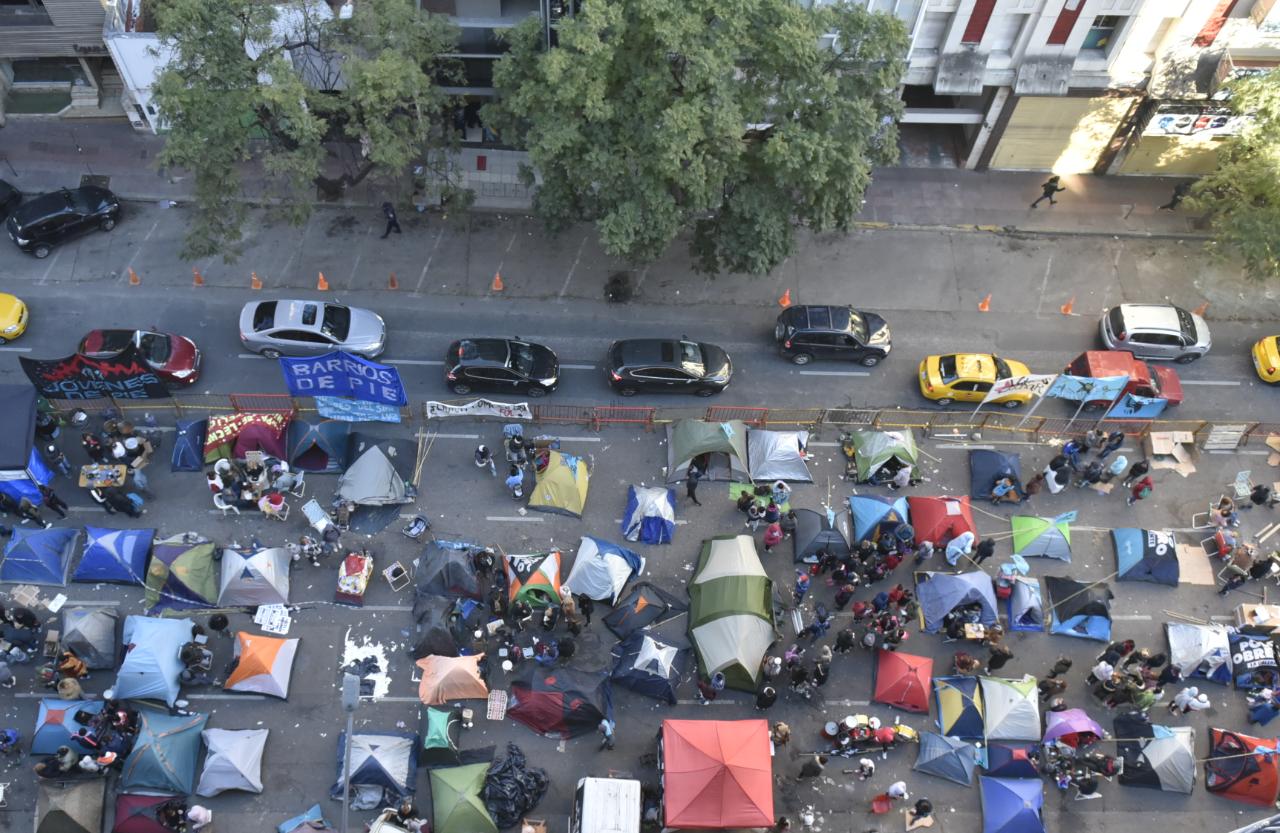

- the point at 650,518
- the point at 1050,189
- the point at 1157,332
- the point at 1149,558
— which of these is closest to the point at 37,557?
the point at 650,518

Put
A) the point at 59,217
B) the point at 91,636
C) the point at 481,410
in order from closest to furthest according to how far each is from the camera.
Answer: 1. the point at 91,636
2. the point at 481,410
3. the point at 59,217

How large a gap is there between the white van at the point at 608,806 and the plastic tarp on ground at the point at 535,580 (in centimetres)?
505

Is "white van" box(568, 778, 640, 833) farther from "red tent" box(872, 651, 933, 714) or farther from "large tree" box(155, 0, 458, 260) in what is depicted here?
"large tree" box(155, 0, 458, 260)

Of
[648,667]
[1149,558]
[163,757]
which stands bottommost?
[163,757]

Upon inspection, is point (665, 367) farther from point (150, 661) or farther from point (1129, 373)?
point (150, 661)

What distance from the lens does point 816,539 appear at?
27578mm

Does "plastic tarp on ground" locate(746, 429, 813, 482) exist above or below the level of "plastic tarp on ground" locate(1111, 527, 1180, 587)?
above

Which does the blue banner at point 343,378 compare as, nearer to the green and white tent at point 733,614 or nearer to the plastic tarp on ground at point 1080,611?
the green and white tent at point 733,614

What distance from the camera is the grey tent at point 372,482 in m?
27.7

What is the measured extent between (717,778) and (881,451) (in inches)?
432

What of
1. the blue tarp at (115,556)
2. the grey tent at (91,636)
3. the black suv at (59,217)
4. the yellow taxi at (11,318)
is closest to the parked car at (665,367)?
the blue tarp at (115,556)

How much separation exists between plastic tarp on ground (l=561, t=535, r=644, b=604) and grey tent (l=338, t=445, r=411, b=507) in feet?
17.9

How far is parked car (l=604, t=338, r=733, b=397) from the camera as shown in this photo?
100ft

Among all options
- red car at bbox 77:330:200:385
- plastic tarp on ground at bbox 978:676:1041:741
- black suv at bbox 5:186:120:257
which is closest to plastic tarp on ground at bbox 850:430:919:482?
plastic tarp on ground at bbox 978:676:1041:741
